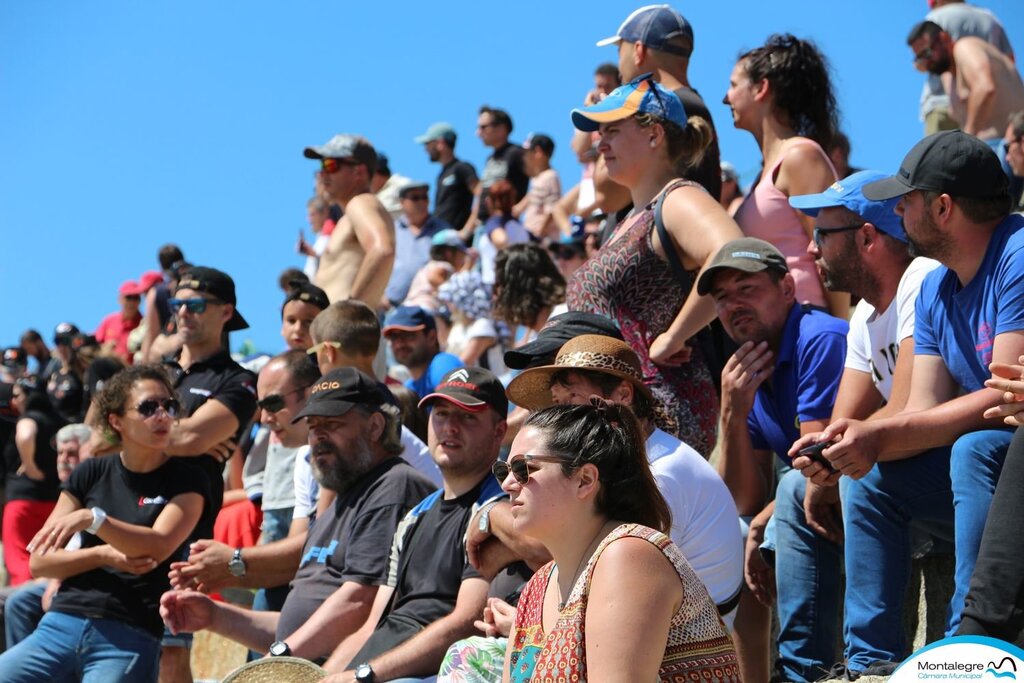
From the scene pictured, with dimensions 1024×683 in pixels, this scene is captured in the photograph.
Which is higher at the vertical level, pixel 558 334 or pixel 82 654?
pixel 558 334

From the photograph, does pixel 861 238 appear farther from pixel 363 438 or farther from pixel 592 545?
pixel 363 438

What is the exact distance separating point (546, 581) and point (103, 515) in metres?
3.11

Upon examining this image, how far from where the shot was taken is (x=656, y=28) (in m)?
6.49

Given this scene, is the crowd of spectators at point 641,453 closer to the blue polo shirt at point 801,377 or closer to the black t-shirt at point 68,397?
the blue polo shirt at point 801,377

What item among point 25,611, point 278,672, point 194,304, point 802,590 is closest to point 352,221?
point 194,304

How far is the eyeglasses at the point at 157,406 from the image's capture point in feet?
20.8

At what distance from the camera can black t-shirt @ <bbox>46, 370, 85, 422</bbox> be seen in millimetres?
11398

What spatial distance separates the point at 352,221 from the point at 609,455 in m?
5.40

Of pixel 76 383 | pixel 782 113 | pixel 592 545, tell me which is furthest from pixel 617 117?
pixel 76 383

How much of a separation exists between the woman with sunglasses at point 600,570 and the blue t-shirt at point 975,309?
1289mm

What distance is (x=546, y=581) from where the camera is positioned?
3.61 m

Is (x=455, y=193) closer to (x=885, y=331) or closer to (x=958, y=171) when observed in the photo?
(x=885, y=331)

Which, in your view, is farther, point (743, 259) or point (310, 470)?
point (310, 470)

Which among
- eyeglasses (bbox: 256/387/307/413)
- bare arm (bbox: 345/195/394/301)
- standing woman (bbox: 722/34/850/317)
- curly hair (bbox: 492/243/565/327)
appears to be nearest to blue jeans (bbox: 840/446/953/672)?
standing woman (bbox: 722/34/850/317)
